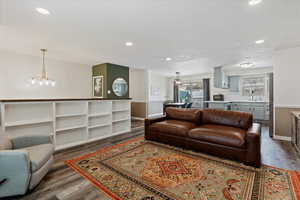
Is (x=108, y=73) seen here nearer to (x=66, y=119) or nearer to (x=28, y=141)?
(x=66, y=119)

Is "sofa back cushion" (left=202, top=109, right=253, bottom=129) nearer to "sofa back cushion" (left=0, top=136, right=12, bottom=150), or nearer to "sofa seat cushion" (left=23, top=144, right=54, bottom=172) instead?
"sofa seat cushion" (left=23, top=144, right=54, bottom=172)

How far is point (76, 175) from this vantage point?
7.07ft

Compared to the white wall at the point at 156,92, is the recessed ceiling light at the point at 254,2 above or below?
above

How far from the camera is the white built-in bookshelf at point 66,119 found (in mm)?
2752

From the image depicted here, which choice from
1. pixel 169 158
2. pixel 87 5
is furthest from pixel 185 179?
pixel 87 5

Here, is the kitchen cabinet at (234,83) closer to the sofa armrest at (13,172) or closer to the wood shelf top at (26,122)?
the wood shelf top at (26,122)

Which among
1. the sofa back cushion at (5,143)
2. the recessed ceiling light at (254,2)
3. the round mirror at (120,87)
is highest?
the recessed ceiling light at (254,2)

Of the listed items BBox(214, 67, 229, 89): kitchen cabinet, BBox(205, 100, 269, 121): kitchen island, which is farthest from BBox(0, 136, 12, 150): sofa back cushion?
BBox(205, 100, 269, 121): kitchen island

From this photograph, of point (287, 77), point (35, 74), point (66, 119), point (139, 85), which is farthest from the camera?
point (139, 85)

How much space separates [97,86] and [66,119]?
2.48 meters

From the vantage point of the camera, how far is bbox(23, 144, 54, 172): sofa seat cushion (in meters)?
1.77

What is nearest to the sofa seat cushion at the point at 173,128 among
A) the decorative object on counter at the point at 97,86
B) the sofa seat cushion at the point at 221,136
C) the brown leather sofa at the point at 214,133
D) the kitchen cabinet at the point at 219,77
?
the brown leather sofa at the point at 214,133

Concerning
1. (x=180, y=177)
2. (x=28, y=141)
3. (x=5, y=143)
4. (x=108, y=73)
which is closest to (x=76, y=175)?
(x=28, y=141)

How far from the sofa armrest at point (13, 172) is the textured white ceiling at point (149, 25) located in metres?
2.01
